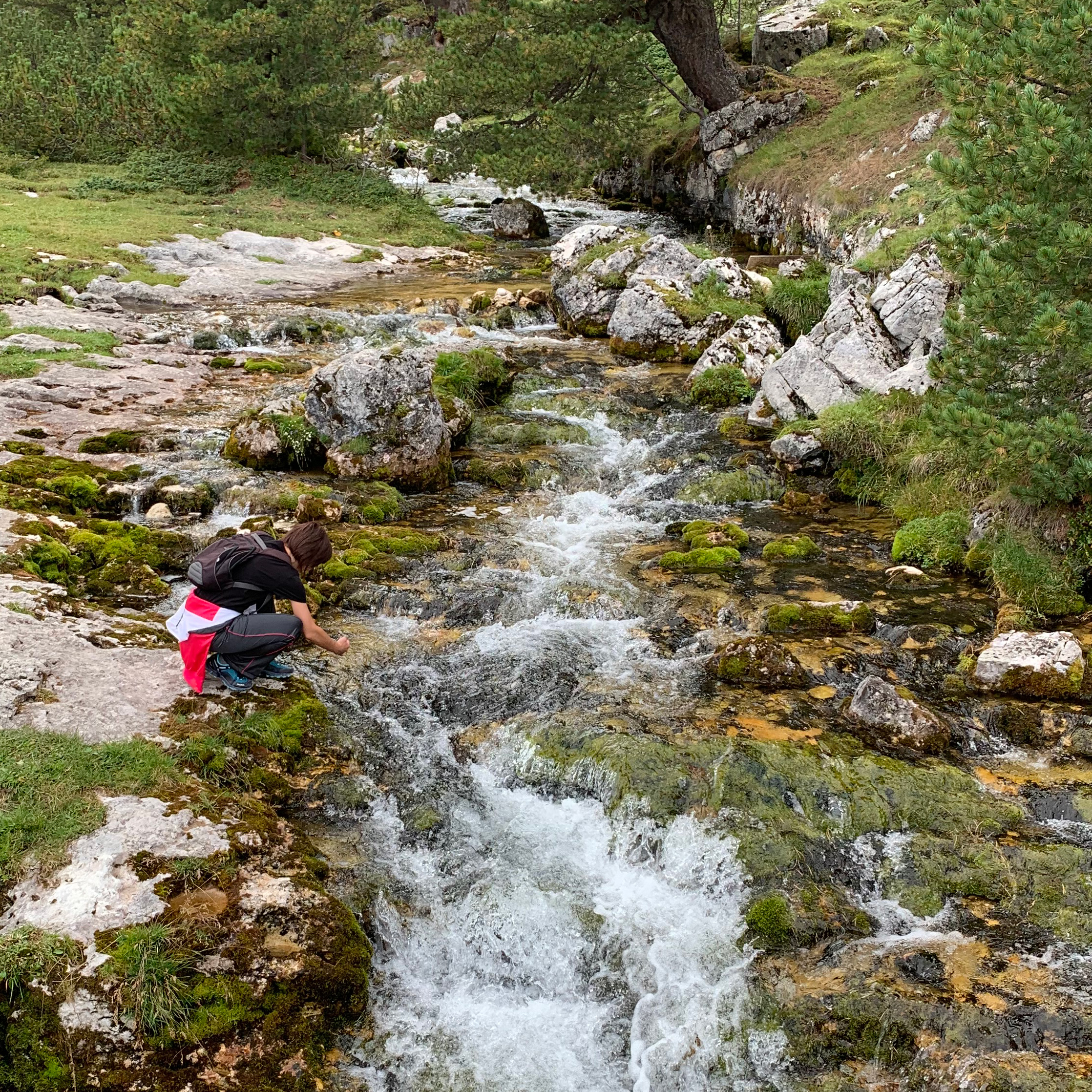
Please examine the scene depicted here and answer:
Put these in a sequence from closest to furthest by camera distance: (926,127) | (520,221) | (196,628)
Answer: (196,628), (926,127), (520,221)

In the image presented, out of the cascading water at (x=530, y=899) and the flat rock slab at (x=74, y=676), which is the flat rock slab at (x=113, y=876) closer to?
the flat rock slab at (x=74, y=676)

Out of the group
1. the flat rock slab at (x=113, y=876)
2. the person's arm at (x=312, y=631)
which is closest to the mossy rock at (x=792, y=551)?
the person's arm at (x=312, y=631)

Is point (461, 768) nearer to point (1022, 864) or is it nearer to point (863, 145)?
point (1022, 864)

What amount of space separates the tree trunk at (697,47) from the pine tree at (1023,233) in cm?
2417

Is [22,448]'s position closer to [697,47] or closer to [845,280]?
[845,280]

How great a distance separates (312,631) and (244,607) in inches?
27.9

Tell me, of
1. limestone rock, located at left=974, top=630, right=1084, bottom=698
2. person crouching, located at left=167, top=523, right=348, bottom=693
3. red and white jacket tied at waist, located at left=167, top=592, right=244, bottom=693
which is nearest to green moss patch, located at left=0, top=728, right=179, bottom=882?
red and white jacket tied at waist, located at left=167, top=592, right=244, bottom=693

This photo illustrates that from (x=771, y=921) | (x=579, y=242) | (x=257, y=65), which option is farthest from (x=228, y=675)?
(x=257, y=65)

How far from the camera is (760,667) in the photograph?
1006cm

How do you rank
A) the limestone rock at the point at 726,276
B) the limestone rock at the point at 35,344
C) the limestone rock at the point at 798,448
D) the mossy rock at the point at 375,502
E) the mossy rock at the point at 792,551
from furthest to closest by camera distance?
the limestone rock at the point at 726,276, the limestone rock at the point at 35,344, the limestone rock at the point at 798,448, the mossy rock at the point at 375,502, the mossy rock at the point at 792,551

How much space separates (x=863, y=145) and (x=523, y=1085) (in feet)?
95.0

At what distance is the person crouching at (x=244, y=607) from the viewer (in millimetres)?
8453

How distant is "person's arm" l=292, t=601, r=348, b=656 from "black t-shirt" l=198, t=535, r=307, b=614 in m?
0.08

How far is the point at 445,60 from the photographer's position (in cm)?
3138
